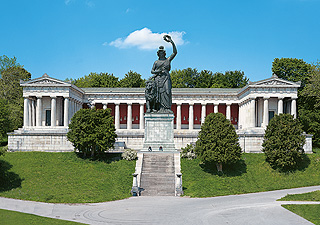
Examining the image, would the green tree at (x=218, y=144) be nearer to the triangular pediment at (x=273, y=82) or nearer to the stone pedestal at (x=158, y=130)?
the stone pedestal at (x=158, y=130)

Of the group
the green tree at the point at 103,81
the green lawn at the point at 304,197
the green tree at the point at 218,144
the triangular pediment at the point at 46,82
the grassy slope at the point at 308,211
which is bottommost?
the green lawn at the point at 304,197

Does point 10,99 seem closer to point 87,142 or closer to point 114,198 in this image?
point 87,142

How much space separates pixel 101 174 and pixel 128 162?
153 inches

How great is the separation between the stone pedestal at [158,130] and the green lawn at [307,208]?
13514mm

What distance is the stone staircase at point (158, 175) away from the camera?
94.6 feet

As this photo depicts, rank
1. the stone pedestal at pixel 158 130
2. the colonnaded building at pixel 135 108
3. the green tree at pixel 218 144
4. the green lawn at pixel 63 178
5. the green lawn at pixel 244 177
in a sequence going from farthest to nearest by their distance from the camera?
the colonnaded building at pixel 135 108
the stone pedestal at pixel 158 130
the green tree at pixel 218 144
the green lawn at pixel 244 177
the green lawn at pixel 63 178

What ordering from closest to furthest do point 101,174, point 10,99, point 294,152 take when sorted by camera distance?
point 101,174
point 294,152
point 10,99

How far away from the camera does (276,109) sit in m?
67.5

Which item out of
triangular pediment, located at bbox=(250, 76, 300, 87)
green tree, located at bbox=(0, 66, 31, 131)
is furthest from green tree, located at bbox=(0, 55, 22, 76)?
triangular pediment, located at bbox=(250, 76, 300, 87)

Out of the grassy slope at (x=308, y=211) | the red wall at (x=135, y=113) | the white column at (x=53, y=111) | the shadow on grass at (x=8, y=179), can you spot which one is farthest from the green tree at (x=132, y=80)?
the grassy slope at (x=308, y=211)

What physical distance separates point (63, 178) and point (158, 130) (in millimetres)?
10292

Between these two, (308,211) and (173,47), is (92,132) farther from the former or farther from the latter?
(308,211)

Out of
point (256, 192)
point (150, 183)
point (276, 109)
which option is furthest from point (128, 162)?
point (276, 109)

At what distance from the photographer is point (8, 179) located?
31828 millimetres
